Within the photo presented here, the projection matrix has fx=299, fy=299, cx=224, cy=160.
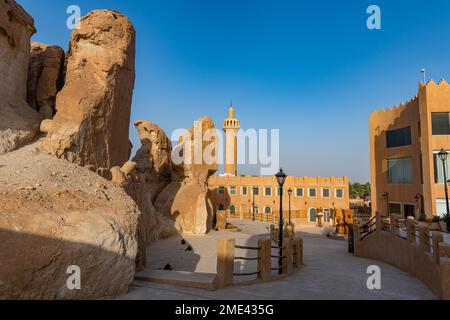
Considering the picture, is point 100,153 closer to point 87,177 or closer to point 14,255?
point 87,177

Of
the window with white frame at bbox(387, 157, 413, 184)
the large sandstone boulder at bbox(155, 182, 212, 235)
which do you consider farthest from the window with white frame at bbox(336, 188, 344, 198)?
the large sandstone boulder at bbox(155, 182, 212, 235)

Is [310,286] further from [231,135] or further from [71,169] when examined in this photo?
[231,135]

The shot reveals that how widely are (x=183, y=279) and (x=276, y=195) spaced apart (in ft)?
143

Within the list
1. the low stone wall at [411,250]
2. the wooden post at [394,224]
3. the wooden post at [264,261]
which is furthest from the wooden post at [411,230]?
the wooden post at [264,261]

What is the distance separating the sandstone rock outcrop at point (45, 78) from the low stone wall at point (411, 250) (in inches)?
680

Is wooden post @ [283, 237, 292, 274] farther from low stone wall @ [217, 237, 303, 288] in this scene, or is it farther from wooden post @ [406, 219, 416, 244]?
wooden post @ [406, 219, 416, 244]

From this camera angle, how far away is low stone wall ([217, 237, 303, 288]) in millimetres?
8523

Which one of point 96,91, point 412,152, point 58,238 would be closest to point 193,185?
point 96,91

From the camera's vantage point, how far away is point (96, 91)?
14195 mm

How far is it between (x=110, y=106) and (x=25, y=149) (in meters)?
4.66

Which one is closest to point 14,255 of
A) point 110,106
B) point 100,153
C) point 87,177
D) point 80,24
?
point 87,177

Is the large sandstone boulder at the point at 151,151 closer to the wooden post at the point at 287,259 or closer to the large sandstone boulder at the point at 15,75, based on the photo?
the large sandstone boulder at the point at 15,75

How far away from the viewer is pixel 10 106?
13312mm

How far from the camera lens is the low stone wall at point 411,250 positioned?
8.48 metres
